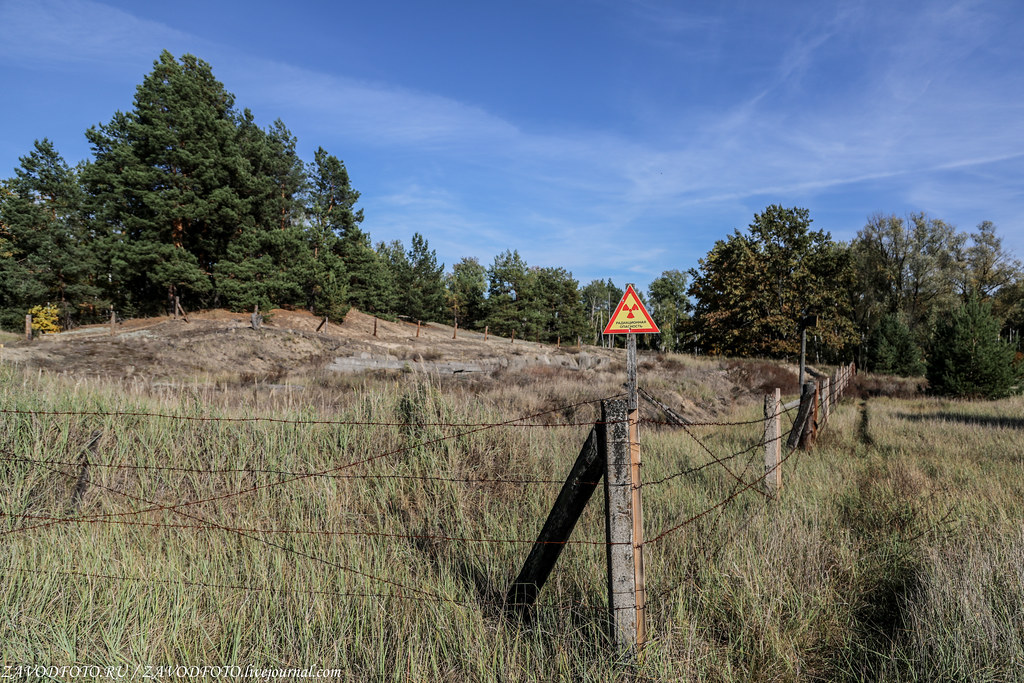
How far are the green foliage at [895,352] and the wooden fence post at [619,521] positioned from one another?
37.7 m

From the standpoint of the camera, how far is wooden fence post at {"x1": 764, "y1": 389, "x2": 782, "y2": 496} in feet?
19.1

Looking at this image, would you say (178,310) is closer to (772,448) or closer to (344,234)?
(344,234)

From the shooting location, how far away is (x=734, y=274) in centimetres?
4366

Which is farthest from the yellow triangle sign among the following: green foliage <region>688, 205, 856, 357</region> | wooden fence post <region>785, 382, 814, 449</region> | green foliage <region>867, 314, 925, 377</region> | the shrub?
the shrub

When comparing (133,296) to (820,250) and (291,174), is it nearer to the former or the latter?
(291,174)

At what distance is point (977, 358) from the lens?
1930cm

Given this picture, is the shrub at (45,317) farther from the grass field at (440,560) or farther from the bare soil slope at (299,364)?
the grass field at (440,560)

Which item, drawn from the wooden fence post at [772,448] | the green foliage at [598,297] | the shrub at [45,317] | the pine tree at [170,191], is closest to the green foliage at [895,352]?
the wooden fence post at [772,448]

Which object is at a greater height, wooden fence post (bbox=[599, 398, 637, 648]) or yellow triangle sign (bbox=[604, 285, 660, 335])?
yellow triangle sign (bbox=[604, 285, 660, 335])

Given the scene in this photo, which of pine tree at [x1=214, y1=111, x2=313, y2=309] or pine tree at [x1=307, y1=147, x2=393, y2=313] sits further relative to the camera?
pine tree at [x1=307, y1=147, x2=393, y2=313]

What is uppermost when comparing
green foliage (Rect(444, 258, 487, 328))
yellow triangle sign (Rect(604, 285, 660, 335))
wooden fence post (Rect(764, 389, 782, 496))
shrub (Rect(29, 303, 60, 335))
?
green foliage (Rect(444, 258, 487, 328))

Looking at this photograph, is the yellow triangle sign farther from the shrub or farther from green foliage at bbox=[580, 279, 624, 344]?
green foliage at bbox=[580, 279, 624, 344]

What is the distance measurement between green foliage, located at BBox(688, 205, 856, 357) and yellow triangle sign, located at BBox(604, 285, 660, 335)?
3740 centimetres

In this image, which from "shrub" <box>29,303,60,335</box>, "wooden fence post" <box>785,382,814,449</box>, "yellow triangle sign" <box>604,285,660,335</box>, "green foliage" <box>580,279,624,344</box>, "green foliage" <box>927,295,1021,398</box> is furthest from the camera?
"green foliage" <box>580,279,624,344</box>
